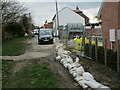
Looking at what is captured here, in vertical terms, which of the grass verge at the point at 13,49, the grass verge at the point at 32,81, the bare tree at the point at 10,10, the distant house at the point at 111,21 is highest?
the bare tree at the point at 10,10

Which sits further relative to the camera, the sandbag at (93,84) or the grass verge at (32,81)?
the grass verge at (32,81)

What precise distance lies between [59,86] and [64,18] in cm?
A: 4769

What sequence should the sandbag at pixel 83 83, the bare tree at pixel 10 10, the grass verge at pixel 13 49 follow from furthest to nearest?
the bare tree at pixel 10 10, the grass verge at pixel 13 49, the sandbag at pixel 83 83

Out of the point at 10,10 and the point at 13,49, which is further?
the point at 10,10

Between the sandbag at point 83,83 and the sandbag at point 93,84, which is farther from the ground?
the sandbag at point 93,84

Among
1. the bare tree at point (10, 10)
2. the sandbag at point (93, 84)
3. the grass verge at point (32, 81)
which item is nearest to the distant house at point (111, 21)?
the grass verge at point (32, 81)

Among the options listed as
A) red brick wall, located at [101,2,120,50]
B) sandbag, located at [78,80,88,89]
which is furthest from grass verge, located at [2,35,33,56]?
sandbag, located at [78,80,88,89]

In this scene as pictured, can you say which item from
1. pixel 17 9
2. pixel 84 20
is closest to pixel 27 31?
pixel 84 20

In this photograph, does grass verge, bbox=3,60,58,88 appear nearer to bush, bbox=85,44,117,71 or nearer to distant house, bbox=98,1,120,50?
bush, bbox=85,44,117,71

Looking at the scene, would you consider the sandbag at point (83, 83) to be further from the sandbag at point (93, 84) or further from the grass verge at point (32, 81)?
the grass verge at point (32, 81)

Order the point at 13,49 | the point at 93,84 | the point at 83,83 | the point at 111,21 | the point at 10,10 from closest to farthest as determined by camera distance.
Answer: the point at 93,84 < the point at 83,83 < the point at 111,21 < the point at 13,49 < the point at 10,10

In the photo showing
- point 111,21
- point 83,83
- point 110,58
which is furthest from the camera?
point 111,21

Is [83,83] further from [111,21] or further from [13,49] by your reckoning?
[13,49]

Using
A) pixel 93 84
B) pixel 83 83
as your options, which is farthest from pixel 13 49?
pixel 93 84
